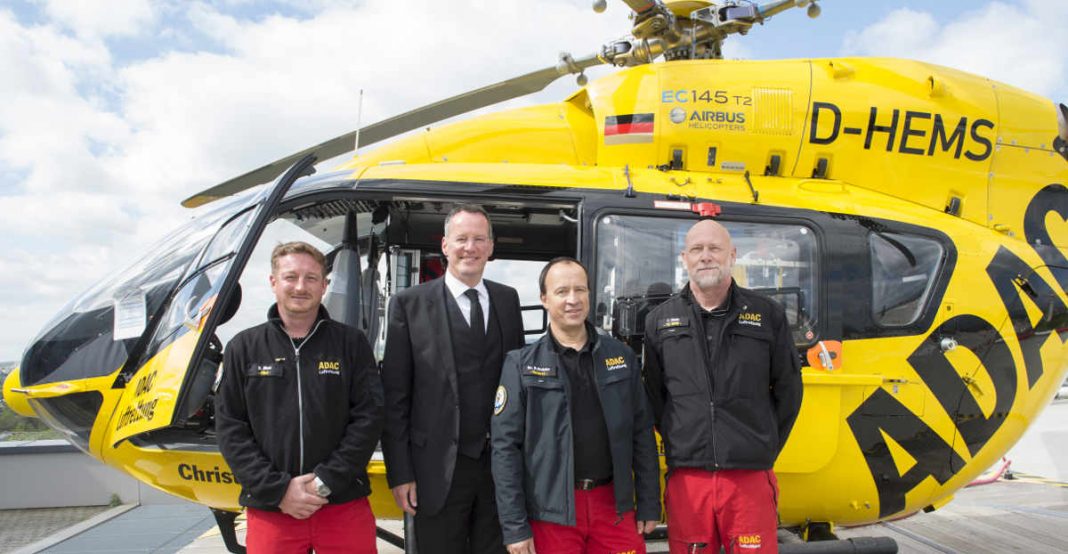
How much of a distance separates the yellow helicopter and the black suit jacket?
0.75 metres

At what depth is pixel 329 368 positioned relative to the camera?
254 cm

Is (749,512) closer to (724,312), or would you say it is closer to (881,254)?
(724,312)

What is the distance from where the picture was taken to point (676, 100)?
3.95m

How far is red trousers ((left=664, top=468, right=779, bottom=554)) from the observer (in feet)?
8.29

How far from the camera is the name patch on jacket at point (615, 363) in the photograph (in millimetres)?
2439

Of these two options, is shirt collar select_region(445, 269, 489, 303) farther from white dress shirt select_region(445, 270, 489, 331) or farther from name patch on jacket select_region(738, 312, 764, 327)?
name patch on jacket select_region(738, 312, 764, 327)

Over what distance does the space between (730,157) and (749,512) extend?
214 cm

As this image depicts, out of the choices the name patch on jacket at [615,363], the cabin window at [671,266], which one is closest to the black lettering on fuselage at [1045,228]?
the cabin window at [671,266]

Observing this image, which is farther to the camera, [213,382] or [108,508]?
[108,508]

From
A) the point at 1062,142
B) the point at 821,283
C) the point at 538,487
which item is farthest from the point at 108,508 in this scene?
the point at 1062,142

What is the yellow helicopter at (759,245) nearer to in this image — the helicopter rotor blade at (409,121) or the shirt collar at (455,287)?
the helicopter rotor blade at (409,121)

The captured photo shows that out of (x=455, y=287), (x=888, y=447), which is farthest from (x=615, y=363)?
(x=888, y=447)

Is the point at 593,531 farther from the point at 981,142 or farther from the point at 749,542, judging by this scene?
the point at 981,142

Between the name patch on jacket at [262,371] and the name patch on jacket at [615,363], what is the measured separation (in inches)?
47.1
